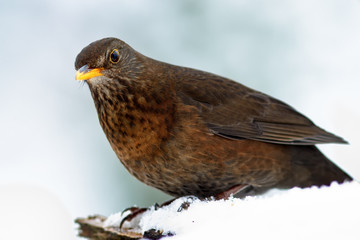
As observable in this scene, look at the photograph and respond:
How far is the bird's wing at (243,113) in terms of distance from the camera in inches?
169

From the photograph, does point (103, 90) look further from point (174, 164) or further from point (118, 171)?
point (118, 171)

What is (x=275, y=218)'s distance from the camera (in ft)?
8.65

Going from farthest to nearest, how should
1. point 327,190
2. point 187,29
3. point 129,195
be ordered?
point 187,29 < point 129,195 < point 327,190

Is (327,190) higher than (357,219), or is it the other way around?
(327,190)

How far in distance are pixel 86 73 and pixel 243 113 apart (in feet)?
5.44

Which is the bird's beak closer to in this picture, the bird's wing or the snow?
the bird's wing

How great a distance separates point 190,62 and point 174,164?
8.59 feet

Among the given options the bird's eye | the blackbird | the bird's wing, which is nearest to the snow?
→ the blackbird

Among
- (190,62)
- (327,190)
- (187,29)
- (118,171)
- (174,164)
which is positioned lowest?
(327,190)

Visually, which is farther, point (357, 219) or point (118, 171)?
point (118, 171)

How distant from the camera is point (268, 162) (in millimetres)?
→ 4320

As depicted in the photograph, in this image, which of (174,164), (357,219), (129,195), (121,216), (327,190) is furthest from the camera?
(129,195)

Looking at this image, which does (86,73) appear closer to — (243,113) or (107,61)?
(107,61)

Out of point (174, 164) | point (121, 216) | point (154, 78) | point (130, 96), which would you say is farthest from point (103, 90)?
point (121, 216)
